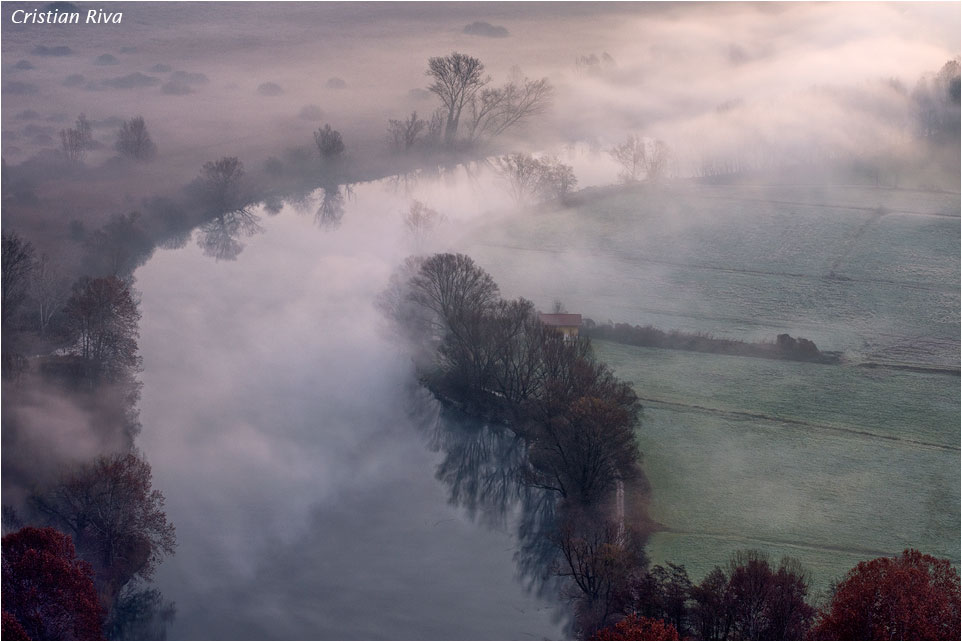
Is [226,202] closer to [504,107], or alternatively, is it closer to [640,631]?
[504,107]

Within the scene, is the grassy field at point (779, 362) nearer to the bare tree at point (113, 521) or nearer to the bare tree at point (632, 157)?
the bare tree at point (632, 157)

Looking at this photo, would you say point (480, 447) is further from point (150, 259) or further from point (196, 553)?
point (150, 259)

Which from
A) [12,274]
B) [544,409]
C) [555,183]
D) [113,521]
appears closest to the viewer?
[113,521]

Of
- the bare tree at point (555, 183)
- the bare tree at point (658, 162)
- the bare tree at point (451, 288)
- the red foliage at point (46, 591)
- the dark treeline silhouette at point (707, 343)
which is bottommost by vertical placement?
the red foliage at point (46, 591)

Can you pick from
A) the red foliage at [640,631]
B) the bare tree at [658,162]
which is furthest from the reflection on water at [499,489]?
the bare tree at [658,162]

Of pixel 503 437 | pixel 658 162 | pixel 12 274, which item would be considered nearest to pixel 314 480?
pixel 503 437

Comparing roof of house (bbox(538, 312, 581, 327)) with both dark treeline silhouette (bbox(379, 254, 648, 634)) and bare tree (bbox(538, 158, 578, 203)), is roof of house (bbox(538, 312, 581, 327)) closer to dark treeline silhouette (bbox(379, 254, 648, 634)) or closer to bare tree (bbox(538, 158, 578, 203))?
dark treeline silhouette (bbox(379, 254, 648, 634))

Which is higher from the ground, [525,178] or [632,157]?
[632,157]
